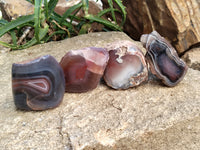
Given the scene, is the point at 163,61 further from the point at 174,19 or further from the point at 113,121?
the point at 174,19

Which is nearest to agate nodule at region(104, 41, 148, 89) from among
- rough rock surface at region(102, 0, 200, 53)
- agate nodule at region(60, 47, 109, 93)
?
agate nodule at region(60, 47, 109, 93)

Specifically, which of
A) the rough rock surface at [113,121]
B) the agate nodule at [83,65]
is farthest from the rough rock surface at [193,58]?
the agate nodule at [83,65]

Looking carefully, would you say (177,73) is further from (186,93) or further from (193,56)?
(193,56)

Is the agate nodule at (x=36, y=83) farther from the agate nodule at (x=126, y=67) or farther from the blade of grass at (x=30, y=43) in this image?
the blade of grass at (x=30, y=43)

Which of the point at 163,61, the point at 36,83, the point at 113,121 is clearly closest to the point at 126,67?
the point at 163,61

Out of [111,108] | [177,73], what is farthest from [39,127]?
[177,73]
